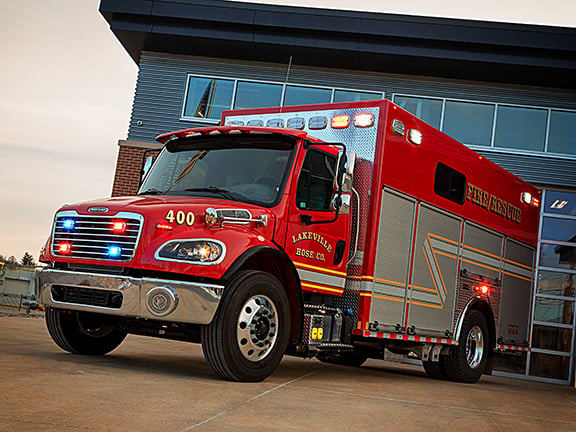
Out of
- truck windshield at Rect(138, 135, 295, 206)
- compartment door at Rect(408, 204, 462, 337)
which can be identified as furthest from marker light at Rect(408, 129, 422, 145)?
truck windshield at Rect(138, 135, 295, 206)

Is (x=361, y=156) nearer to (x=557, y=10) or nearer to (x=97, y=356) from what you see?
(x=97, y=356)

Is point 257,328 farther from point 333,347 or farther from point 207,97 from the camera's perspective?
point 207,97

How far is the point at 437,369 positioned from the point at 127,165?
30.5 feet

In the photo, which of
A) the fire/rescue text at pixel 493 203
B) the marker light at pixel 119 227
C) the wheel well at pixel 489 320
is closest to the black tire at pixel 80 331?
the marker light at pixel 119 227

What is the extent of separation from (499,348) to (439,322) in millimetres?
2241

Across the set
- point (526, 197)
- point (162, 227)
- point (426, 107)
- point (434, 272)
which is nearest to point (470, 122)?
point (426, 107)

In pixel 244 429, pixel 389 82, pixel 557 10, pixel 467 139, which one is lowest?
pixel 244 429

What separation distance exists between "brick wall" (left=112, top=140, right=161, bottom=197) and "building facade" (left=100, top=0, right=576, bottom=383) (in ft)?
0.11

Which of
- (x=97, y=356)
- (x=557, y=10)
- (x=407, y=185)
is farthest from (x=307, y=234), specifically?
(x=557, y=10)

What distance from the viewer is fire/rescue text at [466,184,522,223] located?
10906 mm

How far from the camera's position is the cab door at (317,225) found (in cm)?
777

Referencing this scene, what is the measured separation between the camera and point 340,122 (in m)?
9.10

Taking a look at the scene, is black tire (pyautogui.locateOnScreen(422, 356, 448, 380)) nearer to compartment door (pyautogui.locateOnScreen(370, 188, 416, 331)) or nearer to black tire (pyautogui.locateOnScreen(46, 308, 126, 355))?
compartment door (pyautogui.locateOnScreen(370, 188, 416, 331))

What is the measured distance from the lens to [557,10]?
61.8 ft
